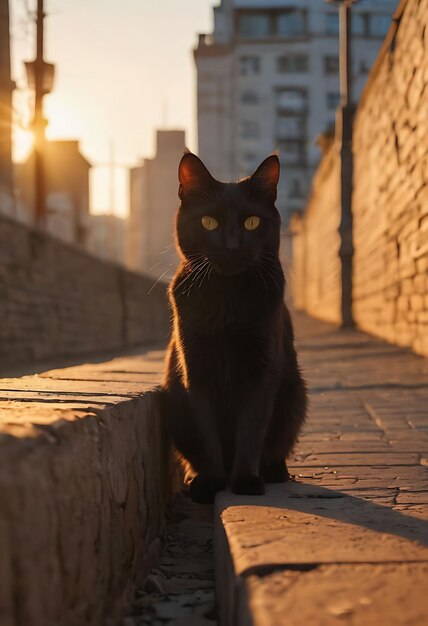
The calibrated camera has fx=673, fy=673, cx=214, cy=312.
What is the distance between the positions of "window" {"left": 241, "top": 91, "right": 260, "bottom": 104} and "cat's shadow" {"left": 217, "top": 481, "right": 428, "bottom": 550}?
48.7 m

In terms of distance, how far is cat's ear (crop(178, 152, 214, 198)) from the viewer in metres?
2.72

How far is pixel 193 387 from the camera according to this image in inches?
97.3

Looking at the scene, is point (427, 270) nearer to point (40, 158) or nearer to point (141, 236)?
point (40, 158)

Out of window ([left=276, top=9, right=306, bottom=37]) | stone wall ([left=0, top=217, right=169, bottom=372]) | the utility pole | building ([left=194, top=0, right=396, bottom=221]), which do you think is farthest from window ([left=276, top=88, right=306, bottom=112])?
the utility pole

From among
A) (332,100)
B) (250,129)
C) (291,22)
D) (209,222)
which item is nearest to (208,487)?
(209,222)

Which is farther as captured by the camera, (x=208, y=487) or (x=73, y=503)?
(x=208, y=487)

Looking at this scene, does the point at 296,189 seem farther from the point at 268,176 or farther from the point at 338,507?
the point at 338,507

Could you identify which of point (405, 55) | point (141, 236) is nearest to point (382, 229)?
point (405, 55)

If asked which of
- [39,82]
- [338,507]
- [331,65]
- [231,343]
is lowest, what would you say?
[338,507]

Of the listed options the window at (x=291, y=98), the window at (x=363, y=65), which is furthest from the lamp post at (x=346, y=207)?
the window at (x=291, y=98)

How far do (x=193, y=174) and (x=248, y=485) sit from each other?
1251 millimetres

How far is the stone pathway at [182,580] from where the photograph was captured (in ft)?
5.92

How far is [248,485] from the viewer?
7.51 feet

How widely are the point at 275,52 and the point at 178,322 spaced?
4971cm
